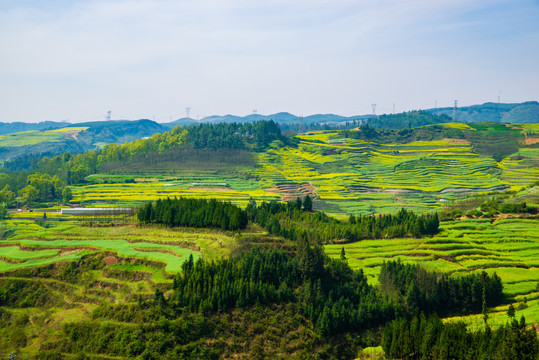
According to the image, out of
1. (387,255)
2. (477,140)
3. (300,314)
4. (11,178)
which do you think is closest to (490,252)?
(387,255)

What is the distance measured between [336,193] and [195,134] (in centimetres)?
6300

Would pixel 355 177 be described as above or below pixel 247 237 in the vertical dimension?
above

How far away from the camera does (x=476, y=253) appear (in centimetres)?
6538

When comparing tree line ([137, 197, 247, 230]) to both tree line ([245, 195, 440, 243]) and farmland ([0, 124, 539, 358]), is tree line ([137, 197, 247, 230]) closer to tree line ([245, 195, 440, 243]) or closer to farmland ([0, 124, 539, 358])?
farmland ([0, 124, 539, 358])

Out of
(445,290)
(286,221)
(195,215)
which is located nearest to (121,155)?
(286,221)

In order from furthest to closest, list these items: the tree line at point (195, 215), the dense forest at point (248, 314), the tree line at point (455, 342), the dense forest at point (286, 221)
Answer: the dense forest at point (286, 221), the tree line at point (195, 215), the dense forest at point (248, 314), the tree line at point (455, 342)

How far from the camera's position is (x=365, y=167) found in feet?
456

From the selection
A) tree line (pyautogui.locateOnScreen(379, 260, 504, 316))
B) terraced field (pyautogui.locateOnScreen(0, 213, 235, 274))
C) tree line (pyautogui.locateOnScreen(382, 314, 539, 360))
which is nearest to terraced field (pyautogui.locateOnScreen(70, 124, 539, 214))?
terraced field (pyautogui.locateOnScreen(0, 213, 235, 274))

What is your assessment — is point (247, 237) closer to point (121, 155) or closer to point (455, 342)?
point (455, 342)

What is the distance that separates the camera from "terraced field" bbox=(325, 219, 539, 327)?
55.9m

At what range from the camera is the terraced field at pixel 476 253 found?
183 feet

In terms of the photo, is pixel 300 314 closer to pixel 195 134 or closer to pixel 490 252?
pixel 490 252

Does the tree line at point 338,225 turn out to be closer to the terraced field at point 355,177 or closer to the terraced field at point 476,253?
the terraced field at point 476,253

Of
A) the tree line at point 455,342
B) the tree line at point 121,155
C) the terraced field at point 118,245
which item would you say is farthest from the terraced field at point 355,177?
the tree line at point 455,342
